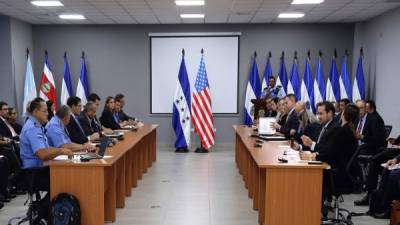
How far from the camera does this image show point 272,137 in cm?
623

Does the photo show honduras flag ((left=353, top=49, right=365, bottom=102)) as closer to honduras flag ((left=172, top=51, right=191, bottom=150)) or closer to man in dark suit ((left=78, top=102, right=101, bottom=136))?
honduras flag ((left=172, top=51, right=191, bottom=150))

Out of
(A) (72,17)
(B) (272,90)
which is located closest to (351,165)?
(B) (272,90)

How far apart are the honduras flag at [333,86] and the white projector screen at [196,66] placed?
2314mm

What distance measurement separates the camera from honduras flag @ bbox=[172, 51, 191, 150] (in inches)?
384

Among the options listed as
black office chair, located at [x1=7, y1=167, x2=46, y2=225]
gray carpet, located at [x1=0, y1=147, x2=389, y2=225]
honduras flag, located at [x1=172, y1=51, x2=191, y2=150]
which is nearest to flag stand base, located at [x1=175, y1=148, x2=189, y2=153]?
honduras flag, located at [x1=172, y1=51, x2=191, y2=150]

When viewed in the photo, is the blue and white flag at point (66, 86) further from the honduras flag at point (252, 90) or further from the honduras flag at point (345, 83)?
the honduras flag at point (345, 83)

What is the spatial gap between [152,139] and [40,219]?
4213 mm

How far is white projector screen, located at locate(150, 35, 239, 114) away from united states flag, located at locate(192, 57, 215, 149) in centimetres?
79

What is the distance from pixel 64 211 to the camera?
12.9 feet

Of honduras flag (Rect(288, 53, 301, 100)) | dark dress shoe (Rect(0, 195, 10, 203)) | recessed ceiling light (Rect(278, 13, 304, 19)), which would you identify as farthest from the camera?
honduras flag (Rect(288, 53, 301, 100))

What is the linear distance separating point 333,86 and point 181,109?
369 centimetres

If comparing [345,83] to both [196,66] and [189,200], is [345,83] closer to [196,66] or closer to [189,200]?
[196,66]

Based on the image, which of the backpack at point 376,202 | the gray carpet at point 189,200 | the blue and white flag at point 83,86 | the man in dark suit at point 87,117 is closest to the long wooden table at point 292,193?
the gray carpet at point 189,200

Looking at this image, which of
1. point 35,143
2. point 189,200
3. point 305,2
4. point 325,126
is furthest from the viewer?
point 305,2
